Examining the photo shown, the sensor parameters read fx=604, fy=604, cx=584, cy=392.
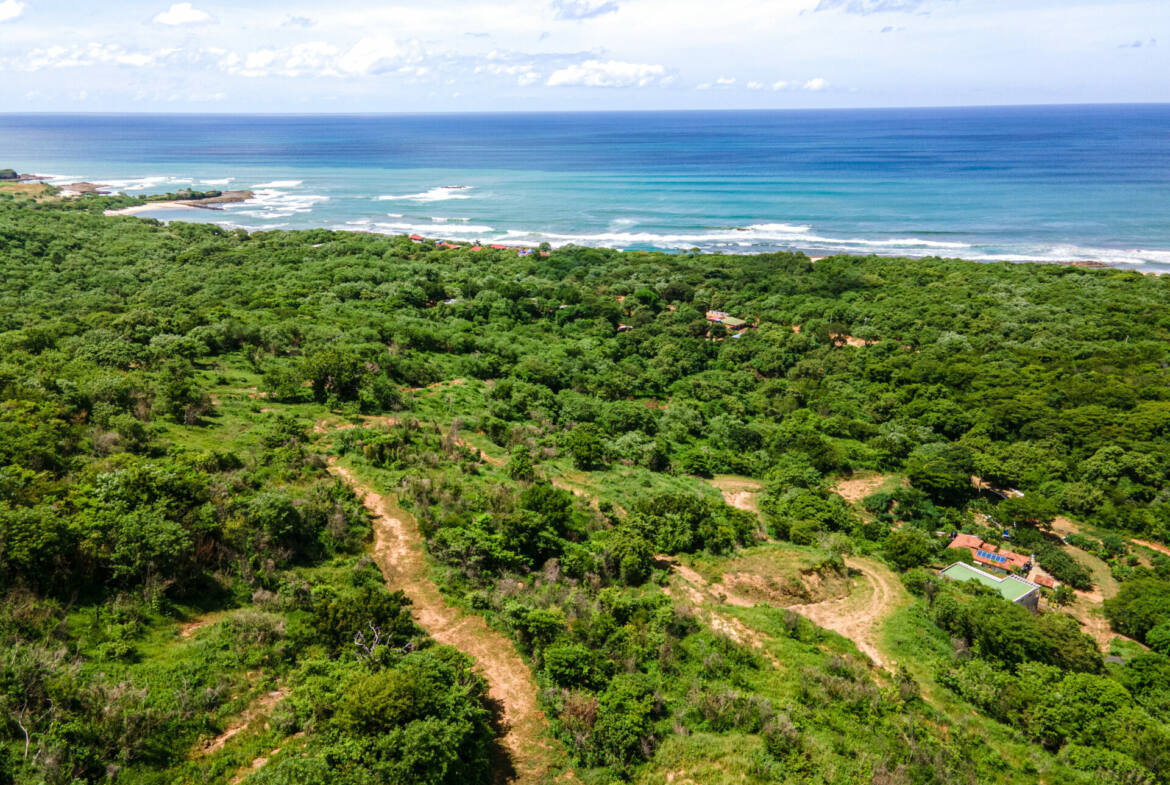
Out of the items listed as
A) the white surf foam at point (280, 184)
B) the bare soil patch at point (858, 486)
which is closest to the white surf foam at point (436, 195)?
the white surf foam at point (280, 184)

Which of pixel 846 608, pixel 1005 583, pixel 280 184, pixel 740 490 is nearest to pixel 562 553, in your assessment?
pixel 846 608

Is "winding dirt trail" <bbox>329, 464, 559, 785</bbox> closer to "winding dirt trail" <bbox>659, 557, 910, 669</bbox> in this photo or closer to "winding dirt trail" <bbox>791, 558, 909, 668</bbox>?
"winding dirt trail" <bbox>659, 557, 910, 669</bbox>

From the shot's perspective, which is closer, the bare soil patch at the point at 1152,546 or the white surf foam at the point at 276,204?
the bare soil patch at the point at 1152,546

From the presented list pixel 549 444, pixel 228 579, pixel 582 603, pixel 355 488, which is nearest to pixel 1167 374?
pixel 549 444

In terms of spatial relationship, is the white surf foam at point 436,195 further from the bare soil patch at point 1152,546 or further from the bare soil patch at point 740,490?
the bare soil patch at point 1152,546

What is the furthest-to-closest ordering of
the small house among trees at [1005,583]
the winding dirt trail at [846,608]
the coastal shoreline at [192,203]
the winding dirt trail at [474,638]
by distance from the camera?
the coastal shoreline at [192,203]
the small house among trees at [1005,583]
the winding dirt trail at [846,608]
the winding dirt trail at [474,638]

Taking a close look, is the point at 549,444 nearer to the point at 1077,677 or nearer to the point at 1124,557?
the point at 1077,677
